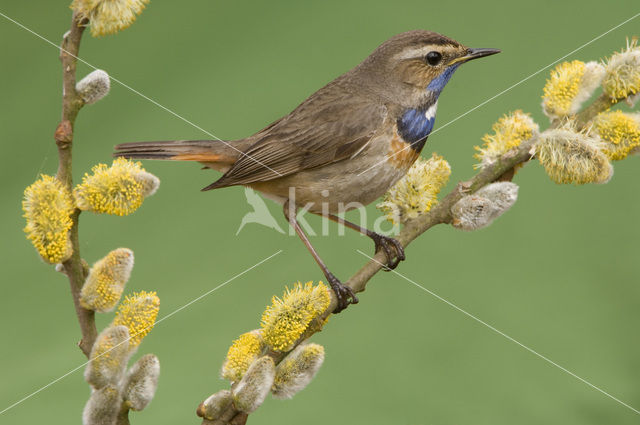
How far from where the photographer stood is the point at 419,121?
1.75m

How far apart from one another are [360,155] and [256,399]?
94 cm

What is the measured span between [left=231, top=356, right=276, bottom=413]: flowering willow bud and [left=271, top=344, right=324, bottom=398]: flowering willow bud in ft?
0.17

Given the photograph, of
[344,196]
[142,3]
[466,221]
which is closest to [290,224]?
[344,196]

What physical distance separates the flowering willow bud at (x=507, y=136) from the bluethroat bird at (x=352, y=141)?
360 mm

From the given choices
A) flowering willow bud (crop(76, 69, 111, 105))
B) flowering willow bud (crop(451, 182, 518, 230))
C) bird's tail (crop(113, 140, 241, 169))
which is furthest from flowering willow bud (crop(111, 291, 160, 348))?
bird's tail (crop(113, 140, 241, 169))

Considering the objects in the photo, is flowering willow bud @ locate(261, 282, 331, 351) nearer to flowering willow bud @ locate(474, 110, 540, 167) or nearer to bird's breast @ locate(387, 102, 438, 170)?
flowering willow bud @ locate(474, 110, 540, 167)

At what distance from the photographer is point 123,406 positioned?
→ 0.92 metres

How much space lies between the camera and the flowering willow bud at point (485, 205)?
1.14 m

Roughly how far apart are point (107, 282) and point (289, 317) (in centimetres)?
25

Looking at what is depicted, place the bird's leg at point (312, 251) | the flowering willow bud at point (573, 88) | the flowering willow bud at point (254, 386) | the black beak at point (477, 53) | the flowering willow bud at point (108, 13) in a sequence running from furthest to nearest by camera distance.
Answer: the black beak at point (477, 53), the bird's leg at point (312, 251), the flowering willow bud at point (573, 88), the flowering willow bud at point (254, 386), the flowering willow bud at point (108, 13)

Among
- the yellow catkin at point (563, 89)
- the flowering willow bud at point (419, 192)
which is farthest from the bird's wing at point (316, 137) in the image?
the yellow catkin at point (563, 89)

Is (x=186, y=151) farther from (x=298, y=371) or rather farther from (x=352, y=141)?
(x=298, y=371)

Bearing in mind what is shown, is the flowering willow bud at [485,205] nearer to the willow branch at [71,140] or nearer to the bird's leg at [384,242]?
the bird's leg at [384,242]

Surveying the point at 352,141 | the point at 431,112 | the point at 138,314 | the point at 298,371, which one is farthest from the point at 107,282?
the point at 431,112
